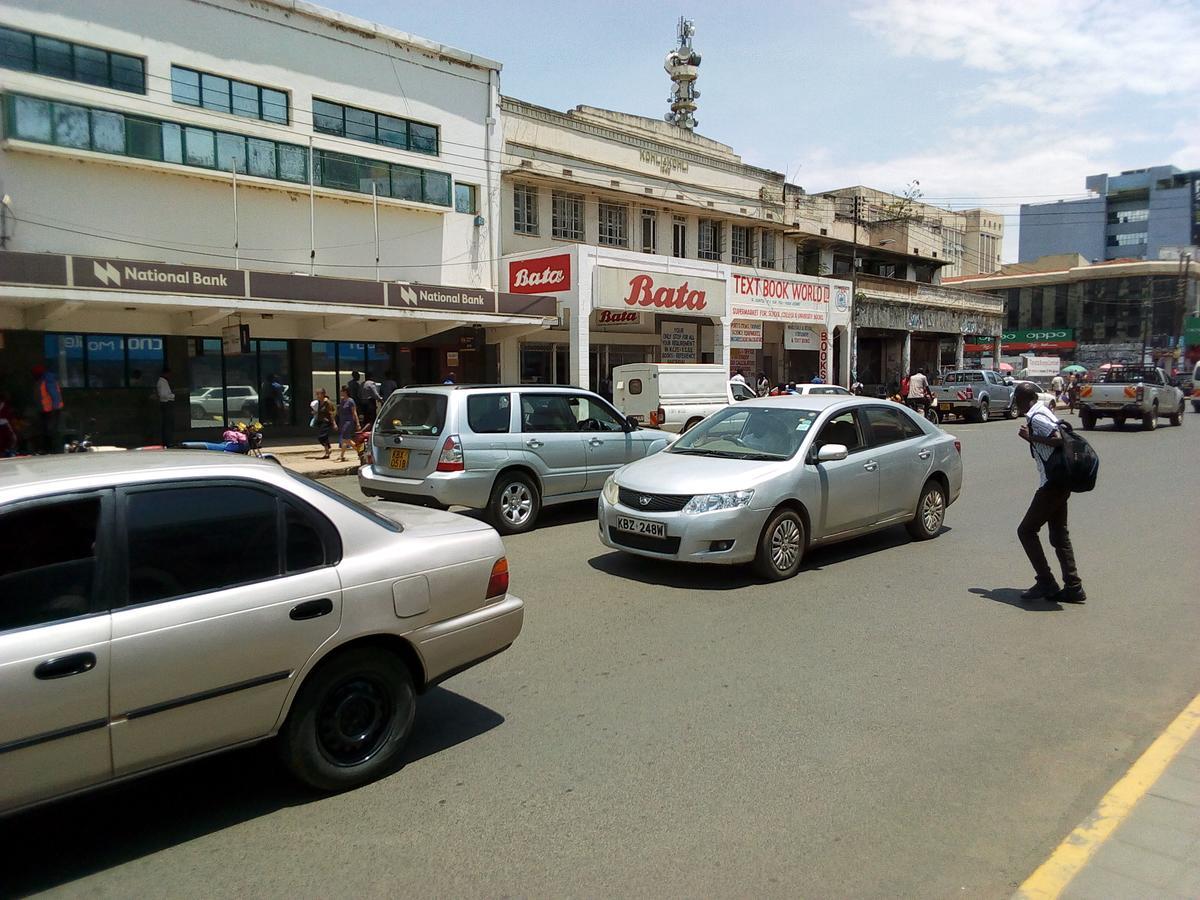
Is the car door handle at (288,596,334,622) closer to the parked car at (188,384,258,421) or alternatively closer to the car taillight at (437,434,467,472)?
the car taillight at (437,434,467,472)

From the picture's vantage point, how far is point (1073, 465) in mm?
6559

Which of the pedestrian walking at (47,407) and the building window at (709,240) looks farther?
the building window at (709,240)

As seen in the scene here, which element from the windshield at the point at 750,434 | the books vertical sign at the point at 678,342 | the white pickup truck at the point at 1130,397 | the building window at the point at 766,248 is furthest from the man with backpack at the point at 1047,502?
the building window at the point at 766,248

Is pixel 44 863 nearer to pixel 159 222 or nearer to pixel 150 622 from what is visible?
pixel 150 622

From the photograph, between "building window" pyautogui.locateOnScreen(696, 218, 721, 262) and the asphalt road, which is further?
"building window" pyautogui.locateOnScreen(696, 218, 721, 262)

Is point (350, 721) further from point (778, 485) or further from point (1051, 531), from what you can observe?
point (1051, 531)

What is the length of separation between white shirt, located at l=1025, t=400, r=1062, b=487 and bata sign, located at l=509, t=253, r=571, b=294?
1687 cm

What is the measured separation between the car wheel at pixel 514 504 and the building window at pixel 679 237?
75.6ft

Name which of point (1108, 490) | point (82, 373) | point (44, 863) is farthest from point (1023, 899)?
point (82, 373)

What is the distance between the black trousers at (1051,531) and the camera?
6.76 meters

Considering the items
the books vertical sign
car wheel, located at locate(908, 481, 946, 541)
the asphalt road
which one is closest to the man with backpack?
the asphalt road

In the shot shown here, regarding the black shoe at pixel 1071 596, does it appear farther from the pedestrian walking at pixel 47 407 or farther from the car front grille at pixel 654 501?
the pedestrian walking at pixel 47 407

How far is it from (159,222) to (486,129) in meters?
9.94

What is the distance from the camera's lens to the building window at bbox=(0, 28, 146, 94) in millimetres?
17094
